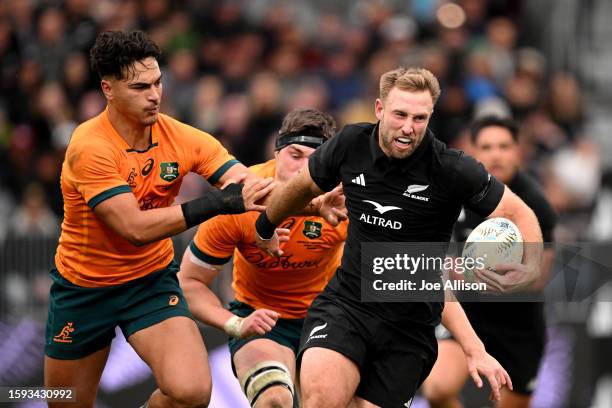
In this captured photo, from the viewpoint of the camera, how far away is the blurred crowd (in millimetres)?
13711

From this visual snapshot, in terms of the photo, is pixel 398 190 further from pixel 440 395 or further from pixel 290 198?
pixel 440 395

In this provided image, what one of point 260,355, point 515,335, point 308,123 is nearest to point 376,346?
point 260,355

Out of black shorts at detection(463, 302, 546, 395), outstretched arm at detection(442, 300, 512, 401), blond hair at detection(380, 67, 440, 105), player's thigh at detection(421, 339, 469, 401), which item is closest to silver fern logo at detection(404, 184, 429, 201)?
blond hair at detection(380, 67, 440, 105)

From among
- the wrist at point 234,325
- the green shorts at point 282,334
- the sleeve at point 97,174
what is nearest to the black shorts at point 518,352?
the green shorts at point 282,334

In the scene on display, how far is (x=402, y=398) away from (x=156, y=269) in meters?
1.89

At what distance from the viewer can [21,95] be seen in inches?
558

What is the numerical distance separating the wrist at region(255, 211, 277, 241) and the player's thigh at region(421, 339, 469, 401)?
2.44 metres

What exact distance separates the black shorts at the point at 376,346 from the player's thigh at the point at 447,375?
2024 mm

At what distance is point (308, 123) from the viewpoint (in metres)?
8.03

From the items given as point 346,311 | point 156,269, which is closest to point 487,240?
point 346,311

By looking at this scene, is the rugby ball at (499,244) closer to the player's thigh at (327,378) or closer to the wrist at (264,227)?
the player's thigh at (327,378)

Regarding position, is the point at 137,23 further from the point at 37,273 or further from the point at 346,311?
the point at 346,311

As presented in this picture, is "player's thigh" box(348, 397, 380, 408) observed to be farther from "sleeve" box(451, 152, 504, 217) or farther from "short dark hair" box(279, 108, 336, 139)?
"short dark hair" box(279, 108, 336, 139)

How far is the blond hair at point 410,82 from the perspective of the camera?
7016mm
